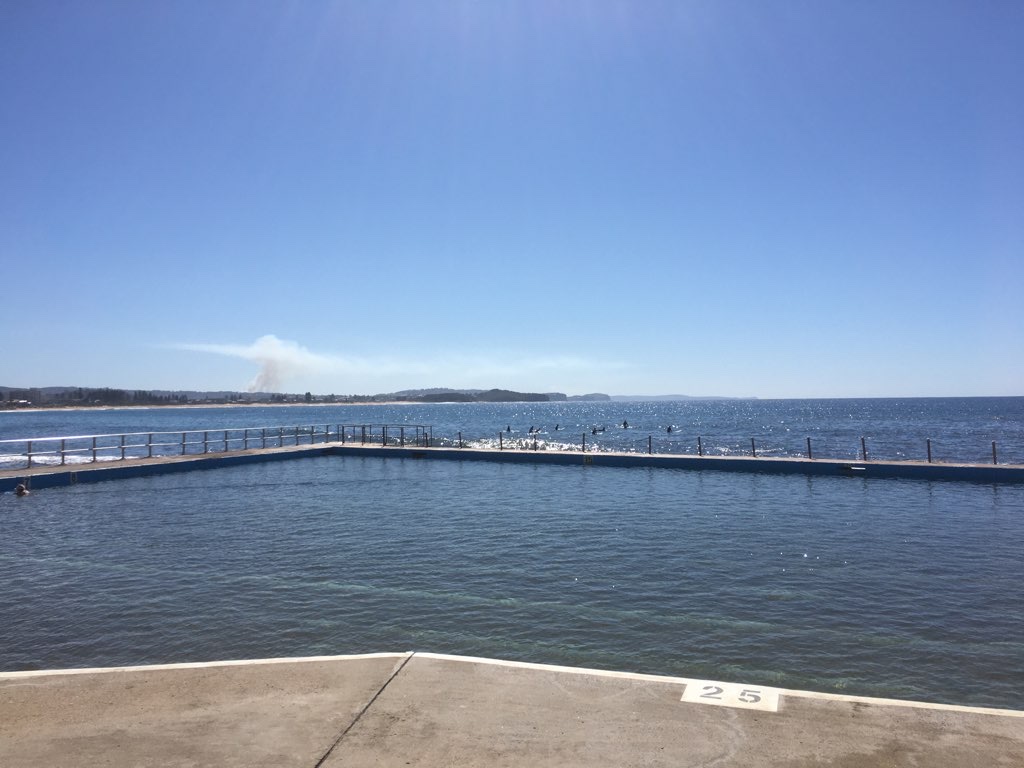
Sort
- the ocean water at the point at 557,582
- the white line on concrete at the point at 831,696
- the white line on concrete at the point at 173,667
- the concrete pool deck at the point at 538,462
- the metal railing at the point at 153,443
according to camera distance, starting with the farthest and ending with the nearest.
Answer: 1. the metal railing at the point at 153,443
2. the concrete pool deck at the point at 538,462
3. the ocean water at the point at 557,582
4. the white line on concrete at the point at 173,667
5. the white line on concrete at the point at 831,696

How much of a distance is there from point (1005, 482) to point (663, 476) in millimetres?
11620

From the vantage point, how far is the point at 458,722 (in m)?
5.42

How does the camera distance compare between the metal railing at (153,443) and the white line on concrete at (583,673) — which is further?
the metal railing at (153,443)

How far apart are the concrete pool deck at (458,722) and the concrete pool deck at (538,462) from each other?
2148 centimetres

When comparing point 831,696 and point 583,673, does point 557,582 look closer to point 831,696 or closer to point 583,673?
point 583,673

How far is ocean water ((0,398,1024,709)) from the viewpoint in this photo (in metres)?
8.26

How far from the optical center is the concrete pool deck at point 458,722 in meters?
4.86

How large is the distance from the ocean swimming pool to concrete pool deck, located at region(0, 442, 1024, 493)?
9.04ft

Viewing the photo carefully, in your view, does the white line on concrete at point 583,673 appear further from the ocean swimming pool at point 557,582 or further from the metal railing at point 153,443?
A: the metal railing at point 153,443

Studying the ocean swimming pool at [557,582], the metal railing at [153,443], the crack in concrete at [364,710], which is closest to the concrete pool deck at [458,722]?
the crack in concrete at [364,710]

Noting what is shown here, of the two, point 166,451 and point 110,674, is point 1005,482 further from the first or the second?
point 166,451

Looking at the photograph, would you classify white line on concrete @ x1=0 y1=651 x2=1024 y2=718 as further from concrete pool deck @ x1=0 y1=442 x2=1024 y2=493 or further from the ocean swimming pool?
concrete pool deck @ x1=0 y1=442 x2=1024 y2=493

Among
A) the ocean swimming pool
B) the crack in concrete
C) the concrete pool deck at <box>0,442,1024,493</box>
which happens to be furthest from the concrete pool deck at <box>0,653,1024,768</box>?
the concrete pool deck at <box>0,442,1024,493</box>

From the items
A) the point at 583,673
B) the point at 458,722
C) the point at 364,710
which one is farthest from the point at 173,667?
the point at 583,673
